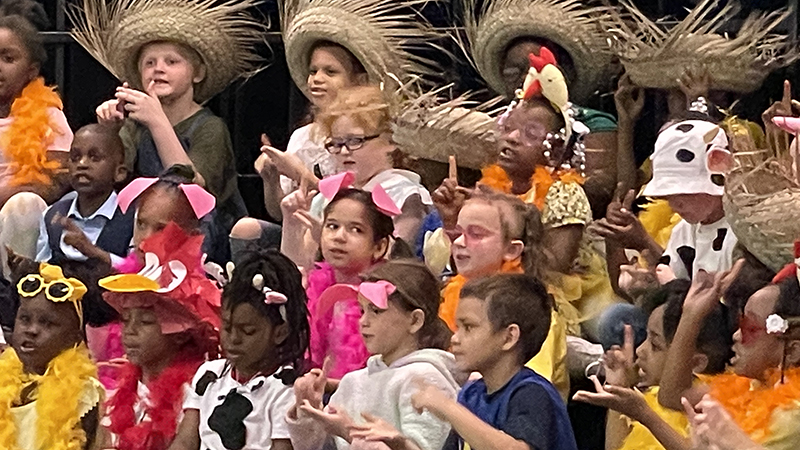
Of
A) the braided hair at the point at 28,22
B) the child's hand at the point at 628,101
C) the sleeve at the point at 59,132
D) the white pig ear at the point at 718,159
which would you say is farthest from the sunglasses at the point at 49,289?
the white pig ear at the point at 718,159

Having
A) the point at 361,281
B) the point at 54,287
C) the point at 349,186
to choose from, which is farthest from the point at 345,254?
the point at 54,287

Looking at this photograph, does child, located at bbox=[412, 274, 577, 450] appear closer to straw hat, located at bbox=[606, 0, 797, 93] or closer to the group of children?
the group of children

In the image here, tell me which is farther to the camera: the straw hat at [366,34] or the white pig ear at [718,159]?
the straw hat at [366,34]

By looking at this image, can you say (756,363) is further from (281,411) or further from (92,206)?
(92,206)

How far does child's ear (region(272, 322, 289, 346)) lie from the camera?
592cm

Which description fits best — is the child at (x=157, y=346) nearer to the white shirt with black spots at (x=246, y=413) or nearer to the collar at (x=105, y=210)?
the white shirt with black spots at (x=246, y=413)

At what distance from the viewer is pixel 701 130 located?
244 inches

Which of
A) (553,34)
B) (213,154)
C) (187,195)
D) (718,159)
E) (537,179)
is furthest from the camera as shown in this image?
(213,154)

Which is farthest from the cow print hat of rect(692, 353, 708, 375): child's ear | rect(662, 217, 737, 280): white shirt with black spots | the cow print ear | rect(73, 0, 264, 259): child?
rect(73, 0, 264, 259): child

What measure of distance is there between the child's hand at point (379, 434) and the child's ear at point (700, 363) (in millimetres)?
857

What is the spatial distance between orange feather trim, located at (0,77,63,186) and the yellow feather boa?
1.12m

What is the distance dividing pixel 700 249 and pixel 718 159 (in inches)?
11.0

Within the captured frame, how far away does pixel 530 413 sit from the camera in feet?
16.9

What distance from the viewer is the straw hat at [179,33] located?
24.6ft
